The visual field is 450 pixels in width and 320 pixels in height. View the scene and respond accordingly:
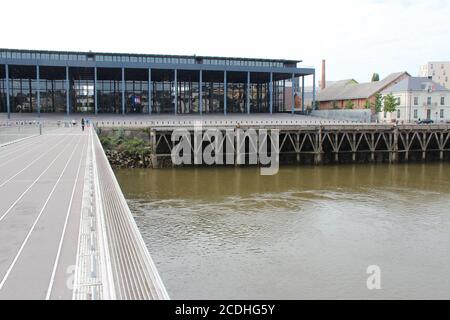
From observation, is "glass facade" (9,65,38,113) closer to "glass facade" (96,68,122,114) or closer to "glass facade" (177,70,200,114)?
"glass facade" (96,68,122,114)

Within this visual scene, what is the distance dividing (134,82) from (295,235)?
64.4 metres

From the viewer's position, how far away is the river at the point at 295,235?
12664 mm

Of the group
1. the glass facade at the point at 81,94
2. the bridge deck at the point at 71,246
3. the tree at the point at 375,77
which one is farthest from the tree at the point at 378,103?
the bridge deck at the point at 71,246

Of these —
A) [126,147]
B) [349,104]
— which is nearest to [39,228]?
[126,147]

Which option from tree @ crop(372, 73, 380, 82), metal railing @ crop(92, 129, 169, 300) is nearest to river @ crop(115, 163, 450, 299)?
metal railing @ crop(92, 129, 169, 300)

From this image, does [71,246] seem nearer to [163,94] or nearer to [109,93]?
[109,93]

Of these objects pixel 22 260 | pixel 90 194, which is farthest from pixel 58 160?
pixel 22 260

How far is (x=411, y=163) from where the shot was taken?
42.6 meters

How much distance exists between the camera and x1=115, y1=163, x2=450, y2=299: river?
12.7m

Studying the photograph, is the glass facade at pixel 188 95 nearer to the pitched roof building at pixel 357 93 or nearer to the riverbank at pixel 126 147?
the pitched roof building at pixel 357 93

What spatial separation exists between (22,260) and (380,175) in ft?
100

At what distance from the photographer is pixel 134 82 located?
77625 mm

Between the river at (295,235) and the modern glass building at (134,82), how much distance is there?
40.5m
